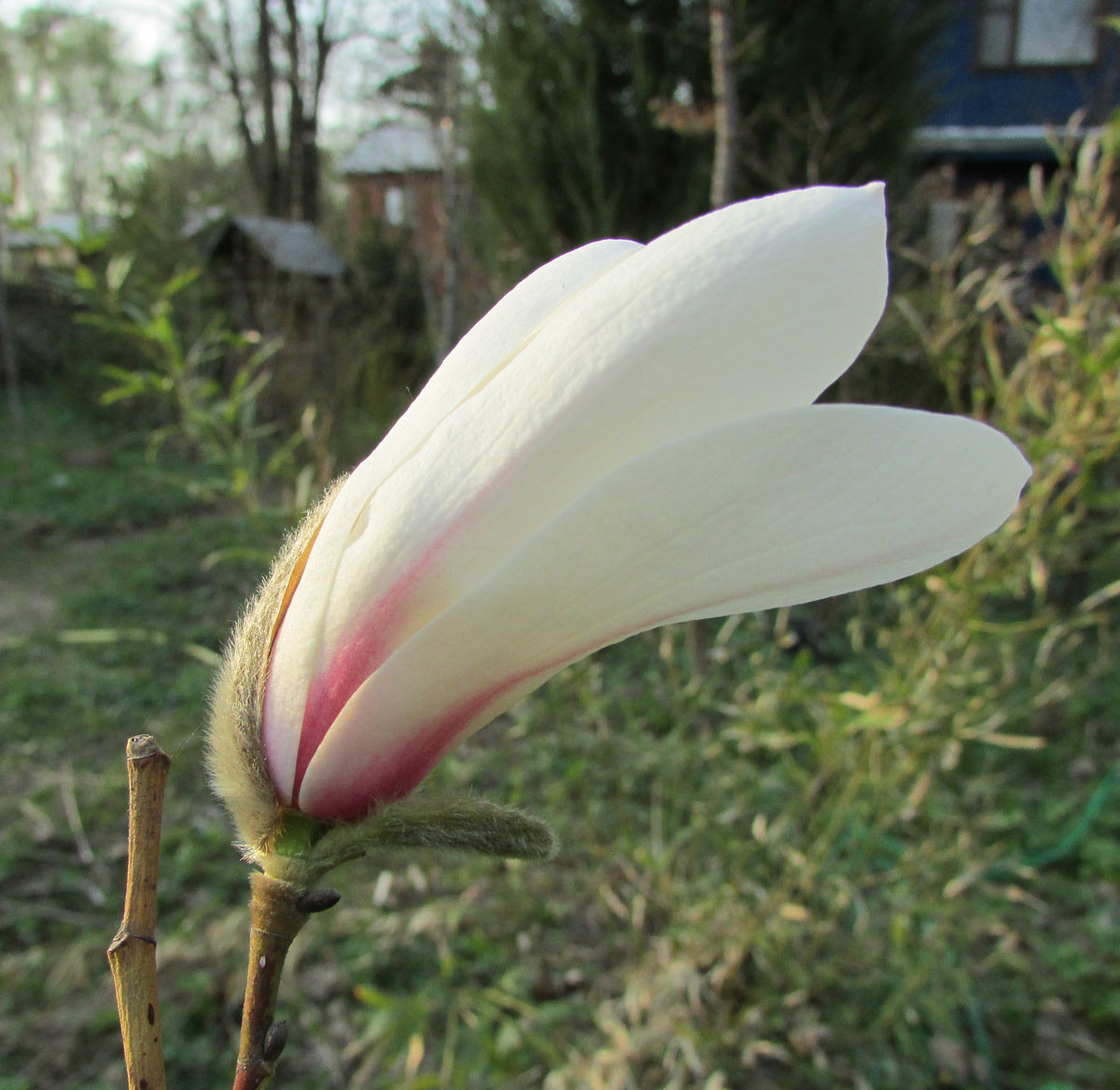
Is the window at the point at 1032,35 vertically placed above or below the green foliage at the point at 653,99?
above

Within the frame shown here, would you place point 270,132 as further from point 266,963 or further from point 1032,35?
point 266,963

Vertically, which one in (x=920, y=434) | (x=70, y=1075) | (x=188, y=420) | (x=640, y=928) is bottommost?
(x=70, y=1075)

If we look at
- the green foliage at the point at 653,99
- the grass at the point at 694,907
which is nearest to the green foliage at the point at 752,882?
the grass at the point at 694,907

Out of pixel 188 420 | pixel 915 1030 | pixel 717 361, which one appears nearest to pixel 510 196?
pixel 188 420

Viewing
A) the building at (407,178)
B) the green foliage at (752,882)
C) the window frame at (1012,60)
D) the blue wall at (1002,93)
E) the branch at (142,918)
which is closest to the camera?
the branch at (142,918)

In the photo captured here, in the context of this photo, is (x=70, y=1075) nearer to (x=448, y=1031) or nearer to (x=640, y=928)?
(x=448, y=1031)

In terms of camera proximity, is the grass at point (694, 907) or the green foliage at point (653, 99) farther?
the green foliage at point (653, 99)

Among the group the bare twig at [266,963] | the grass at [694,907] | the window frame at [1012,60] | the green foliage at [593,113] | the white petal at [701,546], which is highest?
the window frame at [1012,60]

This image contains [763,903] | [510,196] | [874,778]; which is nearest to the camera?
[874,778]

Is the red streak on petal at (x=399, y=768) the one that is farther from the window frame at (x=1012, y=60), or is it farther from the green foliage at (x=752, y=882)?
the window frame at (x=1012, y=60)
